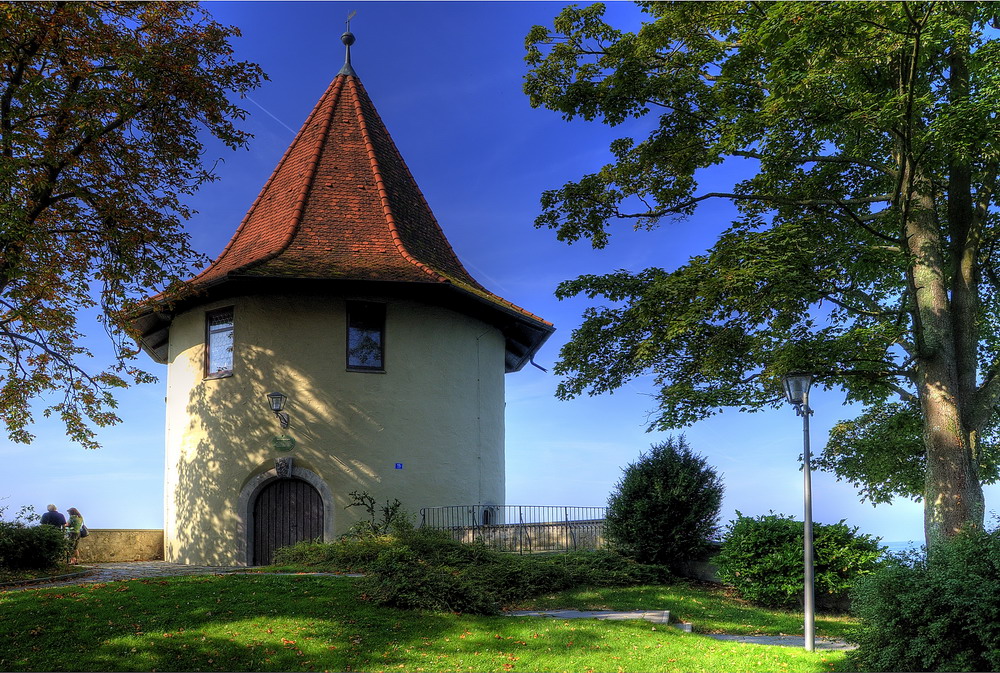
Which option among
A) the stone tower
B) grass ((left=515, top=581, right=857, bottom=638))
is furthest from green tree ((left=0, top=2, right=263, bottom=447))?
grass ((left=515, top=581, right=857, bottom=638))

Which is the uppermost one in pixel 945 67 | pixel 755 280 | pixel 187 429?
pixel 945 67

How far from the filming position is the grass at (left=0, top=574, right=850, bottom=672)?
993cm

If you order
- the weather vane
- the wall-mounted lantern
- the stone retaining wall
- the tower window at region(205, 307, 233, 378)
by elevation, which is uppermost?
the weather vane

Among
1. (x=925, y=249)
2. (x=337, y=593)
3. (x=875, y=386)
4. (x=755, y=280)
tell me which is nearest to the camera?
(x=337, y=593)

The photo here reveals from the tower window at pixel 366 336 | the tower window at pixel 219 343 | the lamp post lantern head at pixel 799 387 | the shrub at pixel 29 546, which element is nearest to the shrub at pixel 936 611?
the lamp post lantern head at pixel 799 387

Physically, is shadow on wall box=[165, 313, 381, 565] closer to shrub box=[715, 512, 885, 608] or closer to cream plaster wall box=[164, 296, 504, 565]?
cream plaster wall box=[164, 296, 504, 565]

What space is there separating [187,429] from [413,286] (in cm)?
659

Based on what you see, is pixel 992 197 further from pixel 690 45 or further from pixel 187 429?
pixel 187 429

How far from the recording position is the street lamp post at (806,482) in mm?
11305

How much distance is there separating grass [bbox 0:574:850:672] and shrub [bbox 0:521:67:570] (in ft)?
12.6

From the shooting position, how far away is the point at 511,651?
10430 millimetres

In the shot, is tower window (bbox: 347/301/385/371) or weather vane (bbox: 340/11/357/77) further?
weather vane (bbox: 340/11/357/77)

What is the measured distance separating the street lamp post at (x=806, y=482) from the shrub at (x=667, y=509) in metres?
5.91

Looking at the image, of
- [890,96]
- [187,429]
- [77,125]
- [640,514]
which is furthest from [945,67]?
[187,429]
